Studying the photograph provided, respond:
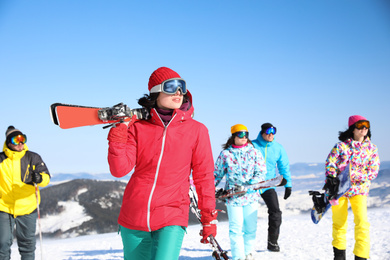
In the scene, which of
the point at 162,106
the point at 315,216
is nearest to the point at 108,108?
the point at 162,106

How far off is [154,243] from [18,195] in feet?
13.4

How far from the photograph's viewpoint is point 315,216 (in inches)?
232

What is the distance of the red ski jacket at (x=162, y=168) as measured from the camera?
271cm

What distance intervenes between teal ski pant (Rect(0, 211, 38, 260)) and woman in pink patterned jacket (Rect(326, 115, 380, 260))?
491 cm

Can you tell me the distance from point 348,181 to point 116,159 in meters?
3.94

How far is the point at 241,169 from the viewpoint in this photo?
19.4 feet

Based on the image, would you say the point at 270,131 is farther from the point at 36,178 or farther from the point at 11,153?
the point at 11,153

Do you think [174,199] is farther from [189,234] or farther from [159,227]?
[189,234]

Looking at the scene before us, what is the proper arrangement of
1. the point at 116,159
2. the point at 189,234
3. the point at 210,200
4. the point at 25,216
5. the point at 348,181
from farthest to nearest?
the point at 189,234 → the point at 25,216 → the point at 348,181 → the point at 210,200 → the point at 116,159

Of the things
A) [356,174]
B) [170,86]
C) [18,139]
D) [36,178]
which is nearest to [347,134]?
[356,174]

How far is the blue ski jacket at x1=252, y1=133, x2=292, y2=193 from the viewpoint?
294 inches

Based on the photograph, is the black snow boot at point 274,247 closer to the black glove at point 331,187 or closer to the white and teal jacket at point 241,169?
the white and teal jacket at point 241,169

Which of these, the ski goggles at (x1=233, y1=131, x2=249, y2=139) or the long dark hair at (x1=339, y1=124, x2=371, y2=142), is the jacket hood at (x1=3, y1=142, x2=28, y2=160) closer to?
the ski goggles at (x1=233, y1=131, x2=249, y2=139)

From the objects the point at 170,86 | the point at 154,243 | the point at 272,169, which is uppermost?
the point at 170,86
